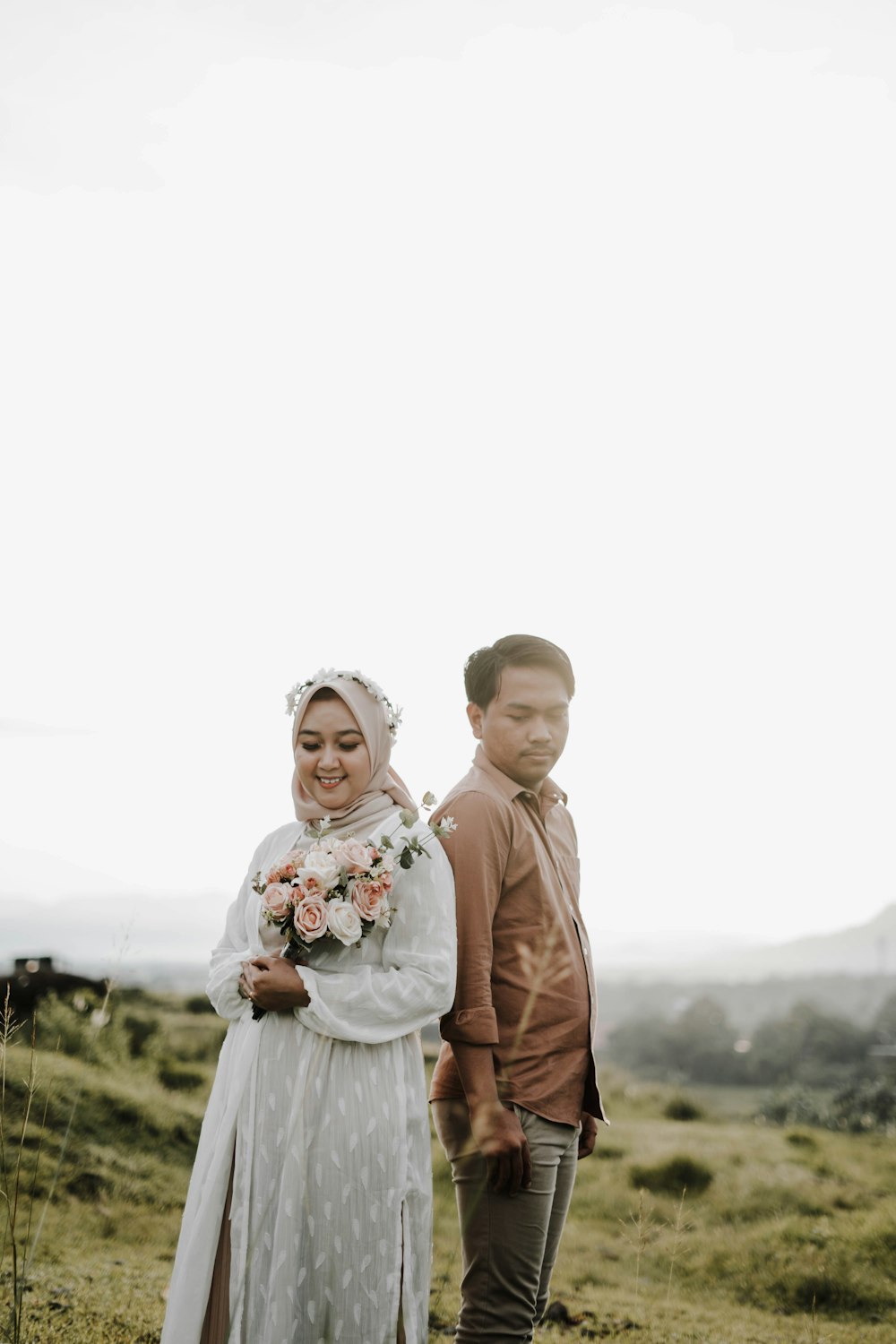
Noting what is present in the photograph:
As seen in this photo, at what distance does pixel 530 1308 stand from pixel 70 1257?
3764 mm

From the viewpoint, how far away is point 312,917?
→ 2.88 m

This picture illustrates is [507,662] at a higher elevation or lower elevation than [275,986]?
higher

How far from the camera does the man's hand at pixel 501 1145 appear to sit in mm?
2939

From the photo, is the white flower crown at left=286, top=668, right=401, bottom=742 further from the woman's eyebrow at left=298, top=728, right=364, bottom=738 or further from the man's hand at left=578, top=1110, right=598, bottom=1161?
the man's hand at left=578, top=1110, right=598, bottom=1161

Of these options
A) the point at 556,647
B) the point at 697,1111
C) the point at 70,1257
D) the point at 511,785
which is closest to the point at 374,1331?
the point at 511,785

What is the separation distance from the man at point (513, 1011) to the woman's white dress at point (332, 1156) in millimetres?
129

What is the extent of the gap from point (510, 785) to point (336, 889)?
711 millimetres

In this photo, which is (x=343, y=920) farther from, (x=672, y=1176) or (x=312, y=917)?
(x=672, y=1176)

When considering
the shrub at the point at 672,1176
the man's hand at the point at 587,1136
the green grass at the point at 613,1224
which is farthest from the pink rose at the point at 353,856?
the shrub at the point at 672,1176

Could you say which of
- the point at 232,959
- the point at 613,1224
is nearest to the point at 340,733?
the point at 232,959

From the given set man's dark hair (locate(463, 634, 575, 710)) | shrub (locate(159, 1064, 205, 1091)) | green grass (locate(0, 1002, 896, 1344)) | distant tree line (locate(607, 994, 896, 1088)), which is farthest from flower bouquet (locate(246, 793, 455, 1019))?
distant tree line (locate(607, 994, 896, 1088))

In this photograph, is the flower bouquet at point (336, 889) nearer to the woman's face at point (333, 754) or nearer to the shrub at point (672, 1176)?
the woman's face at point (333, 754)

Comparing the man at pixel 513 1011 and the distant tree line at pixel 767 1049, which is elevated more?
the man at pixel 513 1011

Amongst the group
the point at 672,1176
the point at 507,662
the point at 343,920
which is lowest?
the point at 672,1176
